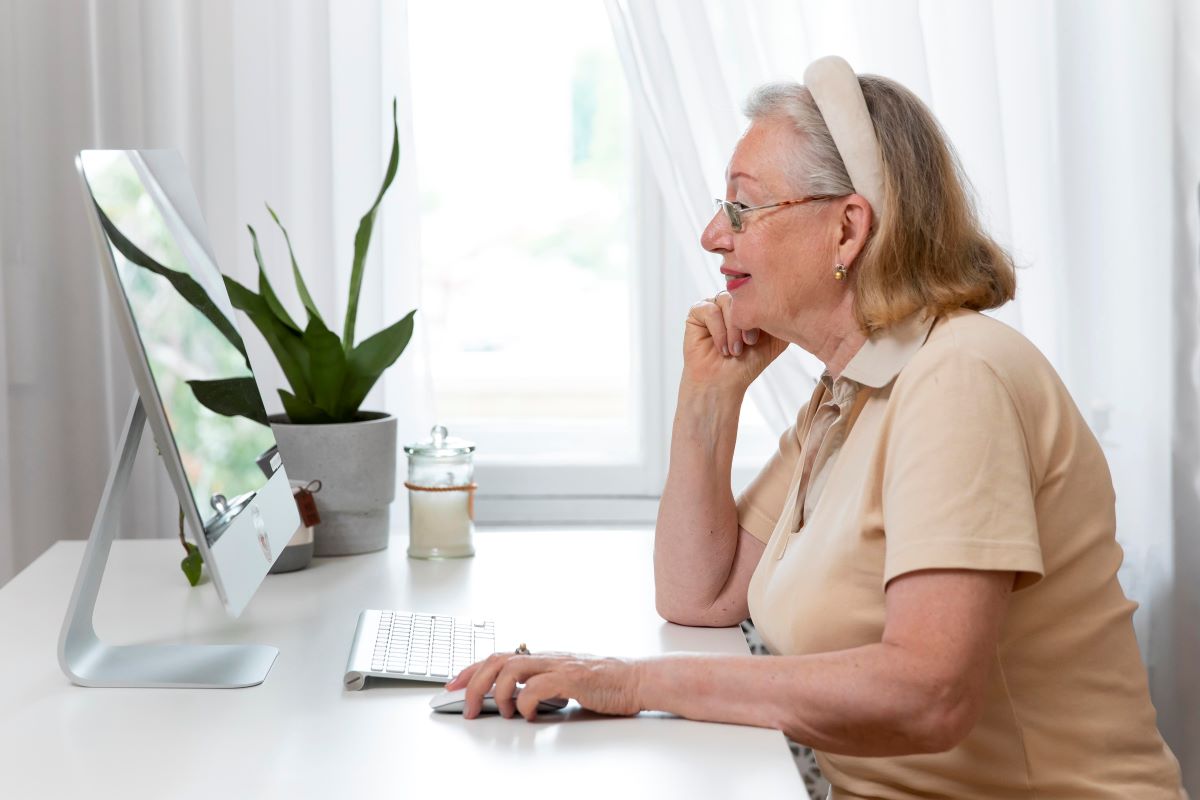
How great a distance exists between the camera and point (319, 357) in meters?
1.84

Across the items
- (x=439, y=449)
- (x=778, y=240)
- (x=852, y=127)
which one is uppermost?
(x=852, y=127)

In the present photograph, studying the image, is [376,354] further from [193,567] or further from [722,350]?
[722,350]

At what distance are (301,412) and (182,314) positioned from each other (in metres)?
0.63

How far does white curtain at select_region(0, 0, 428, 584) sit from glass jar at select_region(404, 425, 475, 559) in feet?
1.50

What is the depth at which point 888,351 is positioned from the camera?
134 centimetres

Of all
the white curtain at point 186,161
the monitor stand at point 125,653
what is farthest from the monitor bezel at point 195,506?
the white curtain at point 186,161

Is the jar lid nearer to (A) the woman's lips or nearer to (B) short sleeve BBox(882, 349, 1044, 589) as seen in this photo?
(A) the woman's lips

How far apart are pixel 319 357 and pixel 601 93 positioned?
2.89 ft

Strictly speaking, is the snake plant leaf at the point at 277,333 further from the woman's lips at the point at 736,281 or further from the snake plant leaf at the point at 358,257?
the woman's lips at the point at 736,281

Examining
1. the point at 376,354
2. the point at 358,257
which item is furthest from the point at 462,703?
the point at 358,257

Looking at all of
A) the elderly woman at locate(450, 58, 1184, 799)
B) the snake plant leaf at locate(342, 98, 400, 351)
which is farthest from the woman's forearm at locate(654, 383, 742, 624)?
A: the snake plant leaf at locate(342, 98, 400, 351)

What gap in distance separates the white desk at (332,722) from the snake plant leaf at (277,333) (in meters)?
0.31

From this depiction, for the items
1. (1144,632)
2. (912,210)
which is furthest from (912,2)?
(1144,632)

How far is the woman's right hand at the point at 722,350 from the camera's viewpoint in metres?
1.68
